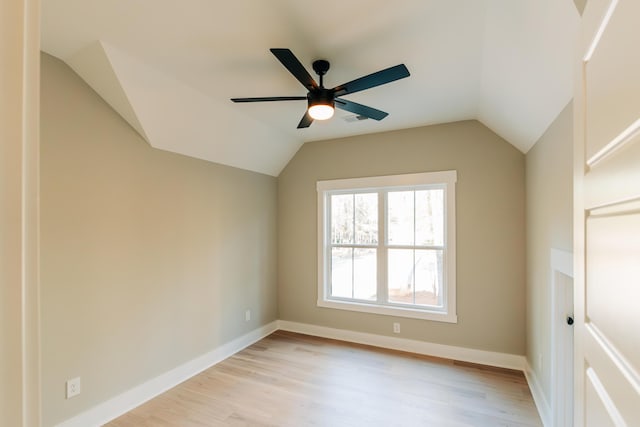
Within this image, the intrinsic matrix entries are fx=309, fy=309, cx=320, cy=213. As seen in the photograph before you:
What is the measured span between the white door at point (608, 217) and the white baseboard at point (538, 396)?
1.94 m

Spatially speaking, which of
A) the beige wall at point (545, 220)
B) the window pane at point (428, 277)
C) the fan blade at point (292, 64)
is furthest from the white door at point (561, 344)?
the fan blade at point (292, 64)

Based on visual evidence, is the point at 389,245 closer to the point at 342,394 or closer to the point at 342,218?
the point at 342,218

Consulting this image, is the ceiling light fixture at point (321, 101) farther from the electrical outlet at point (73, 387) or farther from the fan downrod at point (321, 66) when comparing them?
the electrical outlet at point (73, 387)

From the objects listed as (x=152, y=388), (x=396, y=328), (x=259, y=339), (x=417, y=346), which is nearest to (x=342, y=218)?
(x=396, y=328)

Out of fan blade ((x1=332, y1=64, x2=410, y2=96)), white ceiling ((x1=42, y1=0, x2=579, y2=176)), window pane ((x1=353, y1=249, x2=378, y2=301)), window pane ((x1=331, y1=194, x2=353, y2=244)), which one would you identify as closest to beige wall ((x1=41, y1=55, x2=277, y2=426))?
white ceiling ((x1=42, y1=0, x2=579, y2=176))

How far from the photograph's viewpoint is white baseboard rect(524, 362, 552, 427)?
2387 millimetres

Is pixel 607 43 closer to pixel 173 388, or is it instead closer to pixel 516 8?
pixel 516 8

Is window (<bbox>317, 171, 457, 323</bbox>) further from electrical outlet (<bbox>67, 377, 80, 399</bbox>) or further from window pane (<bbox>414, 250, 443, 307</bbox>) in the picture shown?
electrical outlet (<bbox>67, 377, 80, 399</bbox>)

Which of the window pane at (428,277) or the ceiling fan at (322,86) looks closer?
the ceiling fan at (322,86)

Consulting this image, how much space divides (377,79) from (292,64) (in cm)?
55

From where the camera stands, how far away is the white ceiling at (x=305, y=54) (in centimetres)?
176

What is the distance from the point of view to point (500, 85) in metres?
2.42

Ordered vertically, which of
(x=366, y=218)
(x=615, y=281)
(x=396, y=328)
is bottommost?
(x=396, y=328)

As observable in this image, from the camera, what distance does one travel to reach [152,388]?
285 cm
